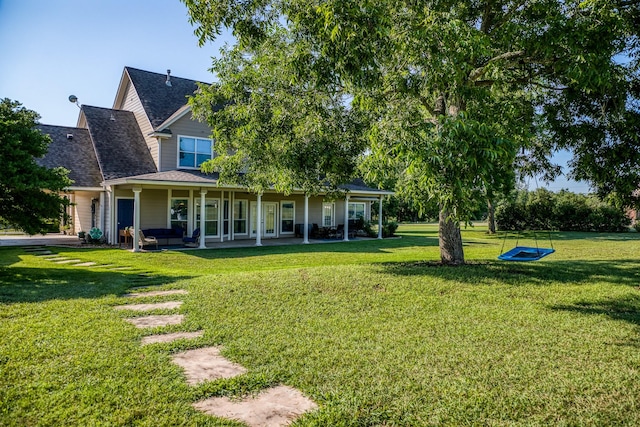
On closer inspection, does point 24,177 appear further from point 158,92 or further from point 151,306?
point 158,92

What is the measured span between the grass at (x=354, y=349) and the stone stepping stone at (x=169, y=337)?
6.3 inches

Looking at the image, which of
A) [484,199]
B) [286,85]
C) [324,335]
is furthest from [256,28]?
[324,335]

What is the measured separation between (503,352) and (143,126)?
62.5 ft

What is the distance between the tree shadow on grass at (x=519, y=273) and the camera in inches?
323

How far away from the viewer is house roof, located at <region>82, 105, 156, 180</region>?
55.8 feet

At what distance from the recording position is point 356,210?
26328mm

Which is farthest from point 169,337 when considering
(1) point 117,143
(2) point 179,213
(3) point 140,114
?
(3) point 140,114

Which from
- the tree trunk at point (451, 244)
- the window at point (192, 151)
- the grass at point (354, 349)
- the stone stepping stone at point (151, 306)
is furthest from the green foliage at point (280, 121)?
the window at point (192, 151)

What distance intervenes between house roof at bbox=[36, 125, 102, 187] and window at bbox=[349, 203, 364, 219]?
567 inches

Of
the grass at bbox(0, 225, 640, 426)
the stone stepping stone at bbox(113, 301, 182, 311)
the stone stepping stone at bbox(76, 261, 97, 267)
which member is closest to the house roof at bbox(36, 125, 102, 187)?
the stone stepping stone at bbox(76, 261, 97, 267)

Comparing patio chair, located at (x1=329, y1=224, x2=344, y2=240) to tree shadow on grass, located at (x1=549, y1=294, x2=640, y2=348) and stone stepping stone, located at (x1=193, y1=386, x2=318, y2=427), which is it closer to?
tree shadow on grass, located at (x1=549, y1=294, x2=640, y2=348)

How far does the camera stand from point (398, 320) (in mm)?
5570

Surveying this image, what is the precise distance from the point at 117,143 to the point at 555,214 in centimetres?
3041

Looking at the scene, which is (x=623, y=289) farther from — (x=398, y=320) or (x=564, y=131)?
(x=398, y=320)
